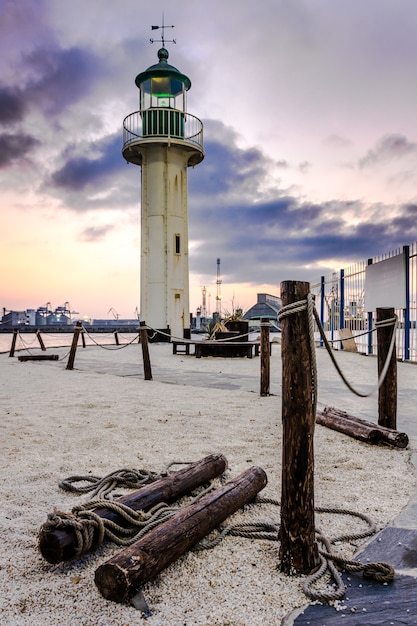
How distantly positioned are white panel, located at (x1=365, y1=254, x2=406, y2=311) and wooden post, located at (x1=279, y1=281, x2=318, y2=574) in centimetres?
988

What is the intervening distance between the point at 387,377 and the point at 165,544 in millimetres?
3070

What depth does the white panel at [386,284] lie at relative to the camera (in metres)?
11.2

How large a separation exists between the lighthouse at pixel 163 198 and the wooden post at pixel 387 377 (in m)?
16.5

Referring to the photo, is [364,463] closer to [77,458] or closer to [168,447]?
[168,447]

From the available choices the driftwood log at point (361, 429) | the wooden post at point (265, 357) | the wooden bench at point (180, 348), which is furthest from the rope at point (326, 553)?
the wooden bench at point (180, 348)

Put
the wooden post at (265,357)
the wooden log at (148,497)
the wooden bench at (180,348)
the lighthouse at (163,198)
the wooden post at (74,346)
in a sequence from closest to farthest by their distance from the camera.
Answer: the wooden log at (148,497)
the wooden post at (265,357)
the wooden post at (74,346)
the wooden bench at (180,348)
the lighthouse at (163,198)

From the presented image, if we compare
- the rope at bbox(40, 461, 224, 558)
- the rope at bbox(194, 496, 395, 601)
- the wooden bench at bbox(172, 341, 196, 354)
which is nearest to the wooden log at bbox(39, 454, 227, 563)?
the rope at bbox(40, 461, 224, 558)

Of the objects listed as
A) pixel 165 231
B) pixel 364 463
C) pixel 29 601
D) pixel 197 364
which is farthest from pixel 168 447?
pixel 165 231

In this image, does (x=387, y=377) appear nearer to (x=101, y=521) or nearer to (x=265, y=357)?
(x=265, y=357)

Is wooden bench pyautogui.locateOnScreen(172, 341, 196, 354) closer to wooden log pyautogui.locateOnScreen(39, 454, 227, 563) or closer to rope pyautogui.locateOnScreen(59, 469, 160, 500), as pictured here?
rope pyautogui.locateOnScreen(59, 469, 160, 500)

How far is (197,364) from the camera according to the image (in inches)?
470

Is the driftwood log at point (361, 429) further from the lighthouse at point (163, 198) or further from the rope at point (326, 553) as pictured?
the lighthouse at point (163, 198)

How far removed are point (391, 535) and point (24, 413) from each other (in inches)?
174

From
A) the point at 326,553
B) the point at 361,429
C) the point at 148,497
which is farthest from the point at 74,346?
the point at 326,553
